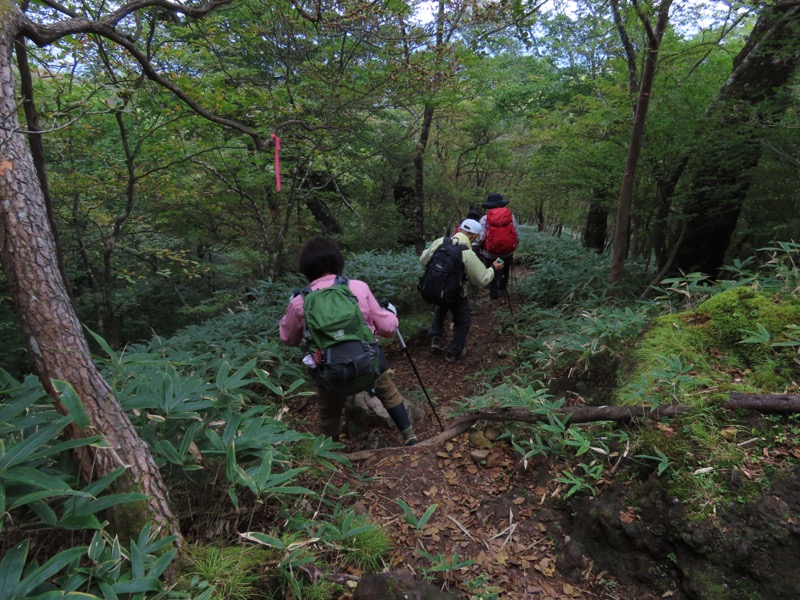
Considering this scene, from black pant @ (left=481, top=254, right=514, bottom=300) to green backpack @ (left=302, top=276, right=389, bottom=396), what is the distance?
418 centimetres

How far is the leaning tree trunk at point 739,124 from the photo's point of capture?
4.09 meters

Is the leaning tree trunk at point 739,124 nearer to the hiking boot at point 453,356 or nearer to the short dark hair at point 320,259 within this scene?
the hiking boot at point 453,356

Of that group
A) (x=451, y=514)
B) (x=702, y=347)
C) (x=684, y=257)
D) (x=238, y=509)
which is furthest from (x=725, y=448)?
(x=684, y=257)

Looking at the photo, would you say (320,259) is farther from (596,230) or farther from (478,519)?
(596,230)

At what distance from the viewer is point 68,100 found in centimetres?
452

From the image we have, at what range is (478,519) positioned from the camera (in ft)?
8.38

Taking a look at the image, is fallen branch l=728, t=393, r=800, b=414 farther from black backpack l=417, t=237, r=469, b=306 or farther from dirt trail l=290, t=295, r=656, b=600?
black backpack l=417, t=237, r=469, b=306

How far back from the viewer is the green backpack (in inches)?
109

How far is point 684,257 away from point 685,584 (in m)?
5.61

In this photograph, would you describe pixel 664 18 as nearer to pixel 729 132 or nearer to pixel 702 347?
pixel 729 132

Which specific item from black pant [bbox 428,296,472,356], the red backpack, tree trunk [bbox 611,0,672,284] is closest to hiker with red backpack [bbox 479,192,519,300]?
the red backpack

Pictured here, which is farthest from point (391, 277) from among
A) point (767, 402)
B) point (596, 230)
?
point (596, 230)

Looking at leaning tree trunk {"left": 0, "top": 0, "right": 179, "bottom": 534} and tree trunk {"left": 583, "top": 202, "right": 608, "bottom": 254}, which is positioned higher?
leaning tree trunk {"left": 0, "top": 0, "right": 179, "bottom": 534}

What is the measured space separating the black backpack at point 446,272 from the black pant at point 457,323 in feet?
0.91
